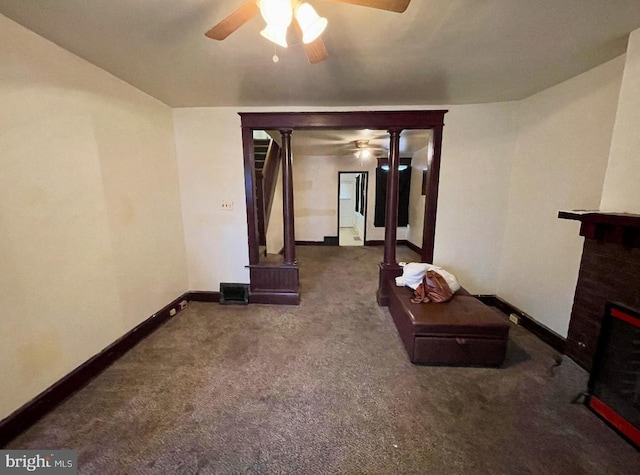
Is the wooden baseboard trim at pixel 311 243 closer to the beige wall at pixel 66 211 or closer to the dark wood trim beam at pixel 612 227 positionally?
the beige wall at pixel 66 211

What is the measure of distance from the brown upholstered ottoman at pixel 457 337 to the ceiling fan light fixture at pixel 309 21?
6.40ft

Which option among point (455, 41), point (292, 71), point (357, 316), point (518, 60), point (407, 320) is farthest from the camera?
point (357, 316)

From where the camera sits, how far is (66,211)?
1747 mm

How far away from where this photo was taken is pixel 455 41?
1.60m

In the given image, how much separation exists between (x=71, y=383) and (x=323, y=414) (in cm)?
174

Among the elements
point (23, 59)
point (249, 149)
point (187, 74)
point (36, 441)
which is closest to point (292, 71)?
point (187, 74)

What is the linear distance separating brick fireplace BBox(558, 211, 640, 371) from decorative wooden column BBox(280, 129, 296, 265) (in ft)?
8.12

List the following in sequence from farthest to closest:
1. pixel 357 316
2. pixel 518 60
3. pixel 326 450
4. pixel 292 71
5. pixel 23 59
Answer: pixel 357 316 < pixel 292 71 < pixel 518 60 < pixel 23 59 < pixel 326 450

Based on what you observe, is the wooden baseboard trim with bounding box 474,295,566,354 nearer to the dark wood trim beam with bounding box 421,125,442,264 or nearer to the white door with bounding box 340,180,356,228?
the dark wood trim beam with bounding box 421,125,442,264

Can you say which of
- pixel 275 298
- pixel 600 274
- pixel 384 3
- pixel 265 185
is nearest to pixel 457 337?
pixel 600 274

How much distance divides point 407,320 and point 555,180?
1791 mm

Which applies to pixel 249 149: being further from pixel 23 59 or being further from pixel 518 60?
pixel 518 60

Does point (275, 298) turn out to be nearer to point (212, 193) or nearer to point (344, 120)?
point (212, 193)

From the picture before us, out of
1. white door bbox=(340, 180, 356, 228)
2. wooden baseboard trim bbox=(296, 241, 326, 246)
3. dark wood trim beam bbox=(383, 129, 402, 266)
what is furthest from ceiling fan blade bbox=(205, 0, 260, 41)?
white door bbox=(340, 180, 356, 228)
